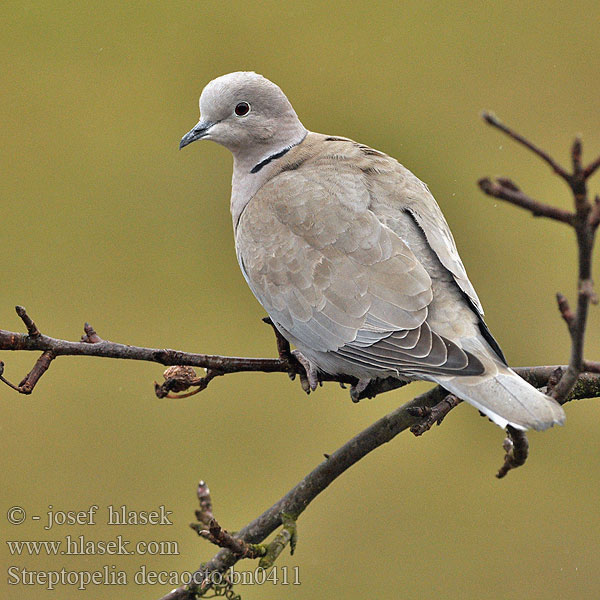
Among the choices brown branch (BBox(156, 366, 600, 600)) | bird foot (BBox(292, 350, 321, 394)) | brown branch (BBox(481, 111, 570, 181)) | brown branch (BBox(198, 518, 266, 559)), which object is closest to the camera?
brown branch (BBox(481, 111, 570, 181))

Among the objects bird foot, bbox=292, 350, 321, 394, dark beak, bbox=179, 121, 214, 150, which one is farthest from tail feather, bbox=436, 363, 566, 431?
dark beak, bbox=179, 121, 214, 150

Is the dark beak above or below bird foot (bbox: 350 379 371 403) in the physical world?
above

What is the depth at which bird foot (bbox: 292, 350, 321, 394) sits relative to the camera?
98cm

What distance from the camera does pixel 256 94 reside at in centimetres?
123

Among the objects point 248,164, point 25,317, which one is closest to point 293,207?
point 248,164

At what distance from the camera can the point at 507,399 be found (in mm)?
741

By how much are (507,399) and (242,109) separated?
2.20 ft

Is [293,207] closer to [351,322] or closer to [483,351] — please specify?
[351,322]

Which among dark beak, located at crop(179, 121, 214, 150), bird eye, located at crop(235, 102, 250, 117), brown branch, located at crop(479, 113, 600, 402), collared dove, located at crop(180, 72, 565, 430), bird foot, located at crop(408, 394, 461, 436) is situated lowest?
bird foot, located at crop(408, 394, 461, 436)

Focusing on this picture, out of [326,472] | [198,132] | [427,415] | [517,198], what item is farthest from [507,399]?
[198,132]

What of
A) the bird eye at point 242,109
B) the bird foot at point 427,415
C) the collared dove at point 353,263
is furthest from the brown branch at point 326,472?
the bird eye at point 242,109

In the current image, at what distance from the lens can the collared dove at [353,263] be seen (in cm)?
91

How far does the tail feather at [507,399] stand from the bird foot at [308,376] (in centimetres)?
19

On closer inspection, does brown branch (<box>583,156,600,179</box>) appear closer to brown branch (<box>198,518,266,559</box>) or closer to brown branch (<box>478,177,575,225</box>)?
brown branch (<box>478,177,575,225</box>)
